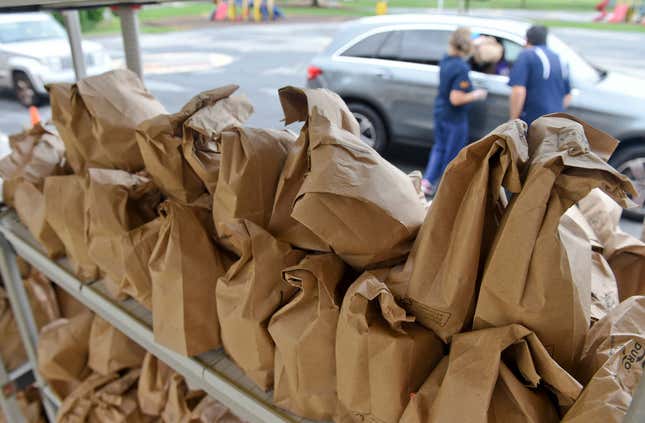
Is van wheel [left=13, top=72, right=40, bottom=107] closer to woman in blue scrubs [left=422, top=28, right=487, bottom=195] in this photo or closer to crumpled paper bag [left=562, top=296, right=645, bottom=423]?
woman in blue scrubs [left=422, top=28, right=487, bottom=195]

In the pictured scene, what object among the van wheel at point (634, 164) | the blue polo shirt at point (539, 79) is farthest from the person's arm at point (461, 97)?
the van wheel at point (634, 164)

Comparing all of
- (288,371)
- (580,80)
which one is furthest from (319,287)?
(580,80)

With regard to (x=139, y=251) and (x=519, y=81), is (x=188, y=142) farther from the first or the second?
(x=519, y=81)

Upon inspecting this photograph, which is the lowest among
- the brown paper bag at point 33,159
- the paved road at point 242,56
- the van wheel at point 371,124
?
the paved road at point 242,56

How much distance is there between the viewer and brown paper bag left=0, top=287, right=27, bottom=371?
1595 millimetres

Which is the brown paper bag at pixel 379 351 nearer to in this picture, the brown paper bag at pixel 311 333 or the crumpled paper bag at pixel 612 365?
the brown paper bag at pixel 311 333

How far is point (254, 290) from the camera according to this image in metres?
0.76

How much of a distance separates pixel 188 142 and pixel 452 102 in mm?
2458

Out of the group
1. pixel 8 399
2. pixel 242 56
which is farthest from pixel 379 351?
pixel 242 56

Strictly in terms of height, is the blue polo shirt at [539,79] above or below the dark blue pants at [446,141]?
above

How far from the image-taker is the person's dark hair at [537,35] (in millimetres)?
2777

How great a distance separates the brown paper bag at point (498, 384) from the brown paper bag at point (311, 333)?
149 millimetres

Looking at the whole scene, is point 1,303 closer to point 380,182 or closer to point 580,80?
point 380,182

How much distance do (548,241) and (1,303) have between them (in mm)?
1682
